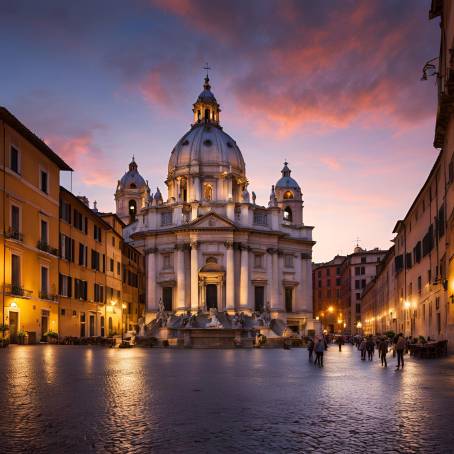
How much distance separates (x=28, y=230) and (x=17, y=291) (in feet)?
14.6

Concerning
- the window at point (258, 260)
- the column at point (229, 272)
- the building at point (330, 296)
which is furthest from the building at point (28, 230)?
the building at point (330, 296)

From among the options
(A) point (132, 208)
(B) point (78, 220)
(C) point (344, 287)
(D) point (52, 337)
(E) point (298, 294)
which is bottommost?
(D) point (52, 337)

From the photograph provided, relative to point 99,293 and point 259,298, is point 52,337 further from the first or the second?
point 259,298

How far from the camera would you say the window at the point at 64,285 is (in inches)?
1937

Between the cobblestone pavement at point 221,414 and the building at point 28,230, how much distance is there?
65.7 ft

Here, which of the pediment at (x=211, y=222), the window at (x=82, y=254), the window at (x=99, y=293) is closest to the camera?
the window at (x=82, y=254)

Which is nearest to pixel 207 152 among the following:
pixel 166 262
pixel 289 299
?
pixel 166 262

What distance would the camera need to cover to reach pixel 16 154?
131 feet

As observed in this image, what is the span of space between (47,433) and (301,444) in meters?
3.60

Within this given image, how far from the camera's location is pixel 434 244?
37.8m

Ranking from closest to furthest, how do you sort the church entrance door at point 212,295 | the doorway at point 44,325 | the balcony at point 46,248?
1. the balcony at point 46,248
2. the doorway at point 44,325
3. the church entrance door at point 212,295

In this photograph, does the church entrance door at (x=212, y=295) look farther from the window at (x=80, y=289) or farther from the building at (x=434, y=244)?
the window at (x=80, y=289)

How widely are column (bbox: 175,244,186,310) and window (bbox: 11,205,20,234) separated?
4050 cm

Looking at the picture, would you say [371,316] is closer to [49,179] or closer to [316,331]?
[316,331]
